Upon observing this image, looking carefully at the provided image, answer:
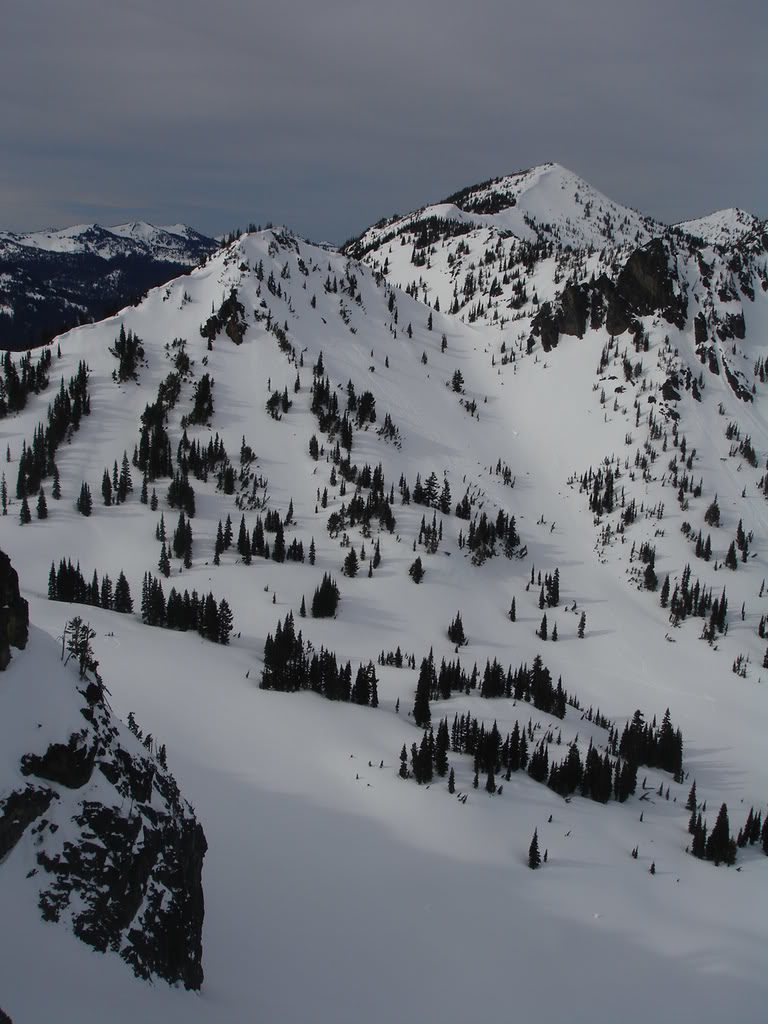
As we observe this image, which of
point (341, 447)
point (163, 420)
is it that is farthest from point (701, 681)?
point (163, 420)

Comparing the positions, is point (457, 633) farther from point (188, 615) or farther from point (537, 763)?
point (188, 615)

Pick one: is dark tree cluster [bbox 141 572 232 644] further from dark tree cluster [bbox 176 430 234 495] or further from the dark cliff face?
the dark cliff face

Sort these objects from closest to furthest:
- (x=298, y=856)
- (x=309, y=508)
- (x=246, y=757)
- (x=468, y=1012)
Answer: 1. (x=468, y=1012)
2. (x=298, y=856)
3. (x=246, y=757)
4. (x=309, y=508)

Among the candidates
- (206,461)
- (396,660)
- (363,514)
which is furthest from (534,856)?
(206,461)

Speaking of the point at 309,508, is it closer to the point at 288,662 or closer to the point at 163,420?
the point at 163,420

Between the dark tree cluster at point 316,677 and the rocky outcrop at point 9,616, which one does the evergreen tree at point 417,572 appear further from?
the rocky outcrop at point 9,616
